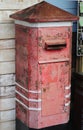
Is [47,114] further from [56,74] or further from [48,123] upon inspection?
[56,74]

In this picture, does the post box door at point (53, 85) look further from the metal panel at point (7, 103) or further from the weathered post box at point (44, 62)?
the metal panel at point (7, 103)

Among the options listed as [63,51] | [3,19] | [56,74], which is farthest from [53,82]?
[3,19]

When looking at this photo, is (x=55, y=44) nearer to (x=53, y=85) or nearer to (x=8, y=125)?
(x=53, y=85)

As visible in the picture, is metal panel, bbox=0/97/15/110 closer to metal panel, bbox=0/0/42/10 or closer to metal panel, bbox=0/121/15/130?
metal panel, bbox=0/121/15/130

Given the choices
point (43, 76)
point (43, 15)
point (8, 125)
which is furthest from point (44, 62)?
point (8, 125)

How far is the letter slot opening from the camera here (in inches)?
138

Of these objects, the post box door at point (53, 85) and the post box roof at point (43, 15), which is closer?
the post box roof at point (43, 15)

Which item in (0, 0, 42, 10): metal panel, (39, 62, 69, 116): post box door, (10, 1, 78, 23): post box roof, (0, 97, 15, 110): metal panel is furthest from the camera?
(0, 97, 15, 110): metal panel

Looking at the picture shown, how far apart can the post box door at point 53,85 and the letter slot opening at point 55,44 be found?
0.19 m

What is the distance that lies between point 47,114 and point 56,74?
1.52ft

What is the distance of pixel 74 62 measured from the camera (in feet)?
15.1

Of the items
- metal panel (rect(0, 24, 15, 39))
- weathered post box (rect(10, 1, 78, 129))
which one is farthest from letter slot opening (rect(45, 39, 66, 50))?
metal panel (rect(0, 24, 15, 39))

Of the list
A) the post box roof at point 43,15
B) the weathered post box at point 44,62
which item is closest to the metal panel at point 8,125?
the weathered post box at point 44,62

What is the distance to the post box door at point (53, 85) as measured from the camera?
11.8 ft
